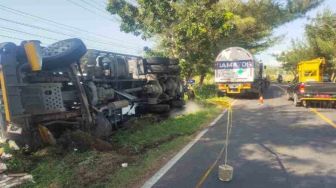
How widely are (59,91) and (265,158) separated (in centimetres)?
439

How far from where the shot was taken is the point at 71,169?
682cm

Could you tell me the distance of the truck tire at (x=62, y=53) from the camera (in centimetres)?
821

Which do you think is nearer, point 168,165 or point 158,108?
point 168,165

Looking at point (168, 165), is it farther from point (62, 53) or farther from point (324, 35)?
point (324, 35)

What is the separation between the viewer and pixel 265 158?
8.03 metres

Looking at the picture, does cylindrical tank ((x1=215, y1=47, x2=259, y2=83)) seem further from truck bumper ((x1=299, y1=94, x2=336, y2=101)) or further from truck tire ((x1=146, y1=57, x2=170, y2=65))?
truck tire ((x1=146, y1=57, x2=170, y2=65))

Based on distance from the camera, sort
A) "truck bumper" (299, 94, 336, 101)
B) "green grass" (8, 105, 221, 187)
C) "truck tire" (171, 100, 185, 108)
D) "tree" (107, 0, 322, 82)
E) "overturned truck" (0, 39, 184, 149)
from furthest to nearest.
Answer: "tree" (107, 0, 322, 82), "truck bumper" (299, 94, 336, 101), "truck tire" (171, 100, 185, 108), "overturned truck" (0, 39, 184, 149), "green grass" (8, 105, 221, 187)

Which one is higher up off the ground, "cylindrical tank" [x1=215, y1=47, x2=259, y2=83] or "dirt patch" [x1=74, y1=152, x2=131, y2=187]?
"cylindrical tank" [x1=215, y1=47, x2=259, y2=83]

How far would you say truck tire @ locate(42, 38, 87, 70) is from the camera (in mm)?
8211

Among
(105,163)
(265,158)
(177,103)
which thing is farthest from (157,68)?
(105,163)

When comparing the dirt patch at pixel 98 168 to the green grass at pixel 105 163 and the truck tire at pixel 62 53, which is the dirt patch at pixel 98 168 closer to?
the green grass at pixel 105 163

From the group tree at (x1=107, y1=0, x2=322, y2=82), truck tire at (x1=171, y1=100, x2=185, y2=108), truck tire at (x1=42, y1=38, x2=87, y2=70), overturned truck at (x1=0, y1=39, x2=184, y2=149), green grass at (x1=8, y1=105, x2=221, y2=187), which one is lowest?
green grass at (x1=8, y1=105, x2=221, y2=187)

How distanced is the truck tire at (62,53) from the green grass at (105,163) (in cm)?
177

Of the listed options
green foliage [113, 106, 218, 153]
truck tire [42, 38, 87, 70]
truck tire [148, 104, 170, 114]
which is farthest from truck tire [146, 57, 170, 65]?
truck tire [42, 38, 87, 70]
